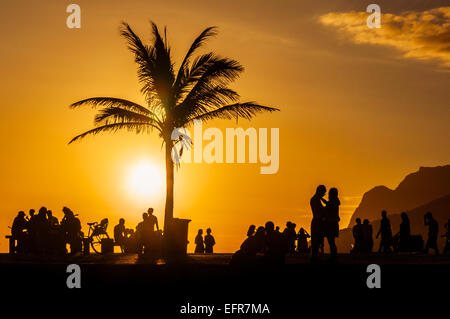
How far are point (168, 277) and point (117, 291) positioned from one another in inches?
64.4

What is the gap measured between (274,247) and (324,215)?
2973mm

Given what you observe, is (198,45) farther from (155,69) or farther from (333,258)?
(333,258)

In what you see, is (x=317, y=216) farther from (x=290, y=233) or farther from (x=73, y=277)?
(x=290, y=233)

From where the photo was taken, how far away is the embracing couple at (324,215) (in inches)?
821

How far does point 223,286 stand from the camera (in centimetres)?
1803

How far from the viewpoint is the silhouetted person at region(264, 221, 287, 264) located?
1844 cm

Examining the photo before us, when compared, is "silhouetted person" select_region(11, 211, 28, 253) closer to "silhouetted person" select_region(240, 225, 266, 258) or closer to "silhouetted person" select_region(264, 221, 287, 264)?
"silhouetted person" select_region(240, 225, 266, 258)

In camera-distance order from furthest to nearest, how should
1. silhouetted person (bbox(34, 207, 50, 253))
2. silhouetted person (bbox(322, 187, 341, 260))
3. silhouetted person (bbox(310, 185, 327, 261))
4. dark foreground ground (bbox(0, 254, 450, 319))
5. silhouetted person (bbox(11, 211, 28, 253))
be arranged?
1. silhouetted person (bbox(11, 211, 28, 253))
2. silhouetted person (bbox(34, 207, 50, 253))
3. silhouetted person (bbox(322, 187, 341, 260))
4. silhouetted person (bbox(310, 185, 327, 261))
5. dark foreground ground (bbox(0, 254, 450, 319))

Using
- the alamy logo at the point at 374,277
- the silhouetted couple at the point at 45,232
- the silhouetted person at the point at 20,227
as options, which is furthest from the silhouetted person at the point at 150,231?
the alamy logo at the point at 374,277

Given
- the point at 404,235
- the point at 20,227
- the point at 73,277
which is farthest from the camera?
the point at 404,235

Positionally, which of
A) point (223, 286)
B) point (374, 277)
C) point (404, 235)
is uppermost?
point (404, 235)

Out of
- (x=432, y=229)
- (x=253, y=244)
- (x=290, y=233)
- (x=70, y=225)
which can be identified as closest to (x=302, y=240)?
(x=290, y=233)

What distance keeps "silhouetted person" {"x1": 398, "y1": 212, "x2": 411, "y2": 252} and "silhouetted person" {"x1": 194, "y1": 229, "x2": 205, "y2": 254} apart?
376 inches

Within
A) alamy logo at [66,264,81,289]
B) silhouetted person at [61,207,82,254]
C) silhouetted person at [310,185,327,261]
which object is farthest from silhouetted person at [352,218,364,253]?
alamy logo at [66,264,81,289]
